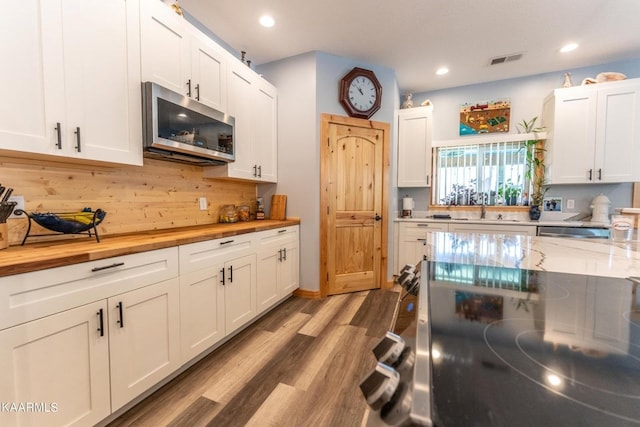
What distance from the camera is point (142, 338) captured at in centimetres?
138

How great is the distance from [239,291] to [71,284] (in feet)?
3.64

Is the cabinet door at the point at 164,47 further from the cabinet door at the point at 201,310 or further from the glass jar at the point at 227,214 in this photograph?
the cabinet door at the point at 201,310

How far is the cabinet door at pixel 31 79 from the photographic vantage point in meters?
1.14

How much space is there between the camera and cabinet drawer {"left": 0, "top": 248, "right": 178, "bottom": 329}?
3.15 ft

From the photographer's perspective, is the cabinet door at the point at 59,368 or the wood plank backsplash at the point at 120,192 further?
the wood plank backsplash at the point at 120,192

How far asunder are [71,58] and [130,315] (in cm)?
134

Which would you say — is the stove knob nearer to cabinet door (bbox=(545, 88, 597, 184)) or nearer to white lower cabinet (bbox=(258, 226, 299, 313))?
white lower cabinet (bbox=(258, 226, 299, 313))

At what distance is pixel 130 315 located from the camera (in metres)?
1.33

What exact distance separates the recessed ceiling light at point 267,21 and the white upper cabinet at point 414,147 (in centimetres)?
204

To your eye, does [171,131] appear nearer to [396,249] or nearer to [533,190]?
[396,249]

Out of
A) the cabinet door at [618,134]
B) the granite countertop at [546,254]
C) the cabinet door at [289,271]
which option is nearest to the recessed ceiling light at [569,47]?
the cabinet door at [618,134]

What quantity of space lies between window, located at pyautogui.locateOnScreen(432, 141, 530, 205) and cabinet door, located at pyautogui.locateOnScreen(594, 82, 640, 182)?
72 cm

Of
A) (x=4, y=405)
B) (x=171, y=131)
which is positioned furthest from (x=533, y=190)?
(x=4, y=405)

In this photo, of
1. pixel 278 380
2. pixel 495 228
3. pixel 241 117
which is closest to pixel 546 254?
pixel 278 380
